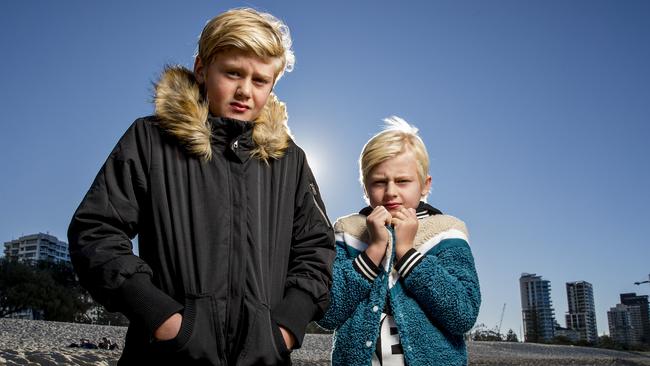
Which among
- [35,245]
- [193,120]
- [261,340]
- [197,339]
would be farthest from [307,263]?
[35,245]

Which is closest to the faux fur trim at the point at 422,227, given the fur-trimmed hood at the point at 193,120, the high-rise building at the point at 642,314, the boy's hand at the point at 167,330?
the fur-trimmed hood at the point at 193,120

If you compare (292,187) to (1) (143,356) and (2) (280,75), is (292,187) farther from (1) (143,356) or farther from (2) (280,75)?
(1) (143,356)

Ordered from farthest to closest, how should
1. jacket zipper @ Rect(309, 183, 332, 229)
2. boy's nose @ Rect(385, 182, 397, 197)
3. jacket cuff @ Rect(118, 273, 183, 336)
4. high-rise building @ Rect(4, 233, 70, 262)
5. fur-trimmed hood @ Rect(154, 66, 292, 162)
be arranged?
high-rise building @ Rect(4, 233, 70, 262) < boy's nose @ Rect(385, 182, 397, 197) < jacket zipper @ Rect(309, 183, 332, 229) < fur-trimmed hood @ Rect(154, 66, 292, 162) < jacket cuff @ Rect(118, 273, 183, 336)

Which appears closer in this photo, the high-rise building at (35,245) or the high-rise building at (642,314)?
the high-rise building at (642,314)

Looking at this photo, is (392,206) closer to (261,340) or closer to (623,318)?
(261,340)

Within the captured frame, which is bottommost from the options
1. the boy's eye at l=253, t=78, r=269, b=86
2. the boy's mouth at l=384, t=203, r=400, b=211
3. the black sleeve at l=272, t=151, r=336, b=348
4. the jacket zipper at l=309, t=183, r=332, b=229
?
the black sleeve at l=272, t=151, r=336, b=348

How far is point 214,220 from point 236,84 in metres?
0.51

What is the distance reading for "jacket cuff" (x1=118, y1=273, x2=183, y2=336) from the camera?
67.4 inches

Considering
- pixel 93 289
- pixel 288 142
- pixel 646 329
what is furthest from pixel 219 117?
pixel 646 329

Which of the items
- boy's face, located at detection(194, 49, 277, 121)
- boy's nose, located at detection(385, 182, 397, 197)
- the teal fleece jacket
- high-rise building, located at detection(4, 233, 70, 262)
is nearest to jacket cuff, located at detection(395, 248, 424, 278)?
the teal fleece jacket

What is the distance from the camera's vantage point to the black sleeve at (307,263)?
1944 millimetres

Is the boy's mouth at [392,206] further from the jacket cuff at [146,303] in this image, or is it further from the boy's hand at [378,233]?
the jacket cuff at [146,303]

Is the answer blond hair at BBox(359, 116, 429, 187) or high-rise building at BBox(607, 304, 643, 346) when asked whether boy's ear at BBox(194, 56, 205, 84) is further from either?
high-rise building at BBox(607, 304, 643, 346)

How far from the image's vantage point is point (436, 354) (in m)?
2.38
